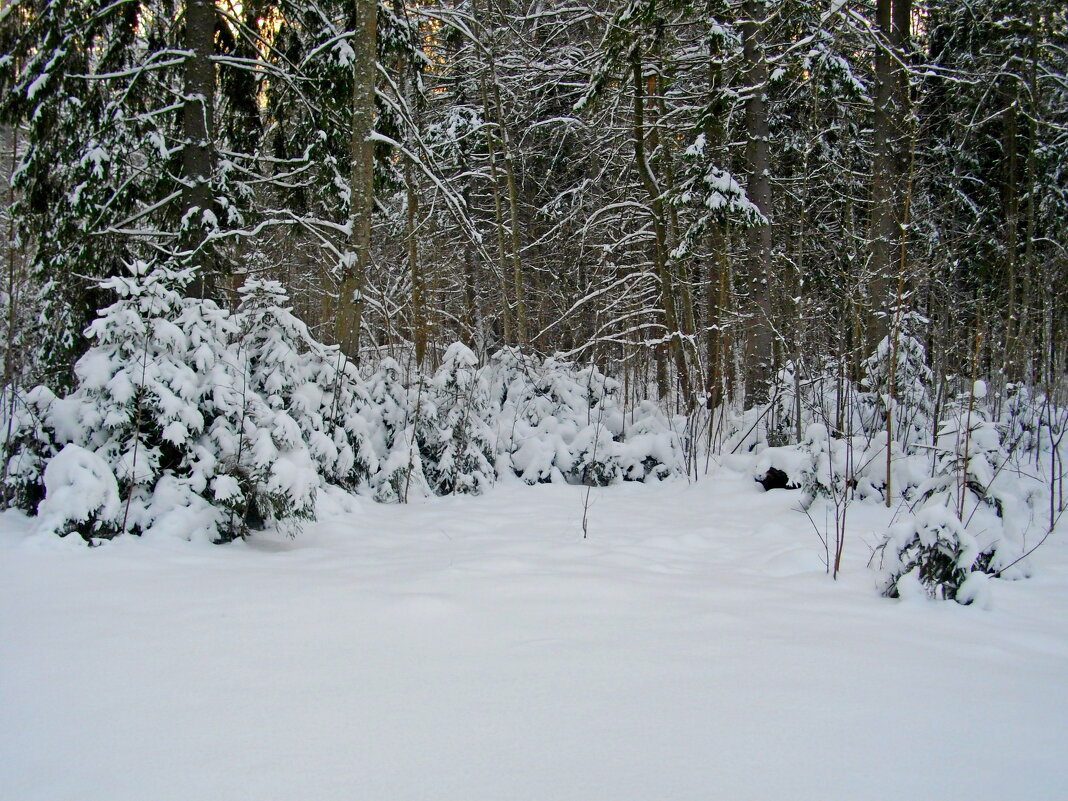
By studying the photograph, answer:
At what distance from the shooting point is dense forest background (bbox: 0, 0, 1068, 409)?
6.25 m

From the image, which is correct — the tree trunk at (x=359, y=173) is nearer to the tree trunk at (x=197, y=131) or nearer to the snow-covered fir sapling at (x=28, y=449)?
the tree trunk at (x=197, y=131)

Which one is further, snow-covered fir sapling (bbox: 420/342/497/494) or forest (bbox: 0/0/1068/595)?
snow-covered fir sapling (bbox: 420/342/497/494)

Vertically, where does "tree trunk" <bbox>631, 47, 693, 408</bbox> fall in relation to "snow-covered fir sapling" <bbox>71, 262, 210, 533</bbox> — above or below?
above

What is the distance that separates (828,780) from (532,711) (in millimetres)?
749

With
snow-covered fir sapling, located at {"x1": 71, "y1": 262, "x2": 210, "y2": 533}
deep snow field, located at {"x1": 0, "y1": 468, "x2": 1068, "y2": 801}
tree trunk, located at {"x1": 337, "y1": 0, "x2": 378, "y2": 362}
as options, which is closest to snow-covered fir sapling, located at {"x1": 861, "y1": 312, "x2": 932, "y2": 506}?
deep snow field, located at {"x1": 0, "y1": 468, "x2": 1068, "y2": 801}

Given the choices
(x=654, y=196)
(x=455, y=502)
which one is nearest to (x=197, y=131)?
(x=455, y=502)

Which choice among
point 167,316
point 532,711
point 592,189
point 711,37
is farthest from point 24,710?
point 592,189

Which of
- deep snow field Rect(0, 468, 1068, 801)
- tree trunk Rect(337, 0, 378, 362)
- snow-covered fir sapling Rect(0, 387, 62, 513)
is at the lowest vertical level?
deep snow field Rect(0, 468, 1068, 801)

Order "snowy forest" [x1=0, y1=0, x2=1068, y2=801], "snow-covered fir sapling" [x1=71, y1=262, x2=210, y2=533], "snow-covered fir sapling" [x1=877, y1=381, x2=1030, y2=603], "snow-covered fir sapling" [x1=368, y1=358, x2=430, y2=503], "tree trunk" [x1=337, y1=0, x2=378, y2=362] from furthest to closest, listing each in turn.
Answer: "tree trunk" [x1=337, y1=0, x2=378, y2=362], "snow-covered fir sapling" [x1=368, y1=358, x2=430, y2=503], "snow-covered fir sapling" [x1=71, y1=262, x2=210, y2=533], "snow-covered fir sapling" [x1=877, y1=381, x2=1030, y2=603], "snowy forest" [x1=0, y1=0, x2=1068, y2=801]

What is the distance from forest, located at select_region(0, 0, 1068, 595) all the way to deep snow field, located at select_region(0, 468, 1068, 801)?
703 millimetres

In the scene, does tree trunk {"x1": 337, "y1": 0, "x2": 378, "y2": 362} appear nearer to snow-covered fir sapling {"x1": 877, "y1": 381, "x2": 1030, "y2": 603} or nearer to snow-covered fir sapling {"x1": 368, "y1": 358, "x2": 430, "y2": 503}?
snow-covered fir sapling {"x1": 368, "y1": 358, "x2": 430, "y2": 503}

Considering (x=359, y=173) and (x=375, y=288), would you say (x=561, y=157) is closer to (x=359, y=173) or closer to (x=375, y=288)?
(x=375, y=288)

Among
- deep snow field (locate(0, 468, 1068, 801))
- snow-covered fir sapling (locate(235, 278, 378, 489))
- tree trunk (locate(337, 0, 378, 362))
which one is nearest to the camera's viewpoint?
deep snow field (locate(0, 468, 1068, 801))

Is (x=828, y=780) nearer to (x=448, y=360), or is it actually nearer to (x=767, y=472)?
(x=767, y=472)
